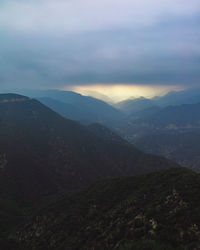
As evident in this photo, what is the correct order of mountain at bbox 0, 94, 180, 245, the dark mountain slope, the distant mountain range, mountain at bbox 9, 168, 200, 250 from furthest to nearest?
the dark mountain slope → mountain at bbox 0, 94, 180, 245 → the distant mountain range → mountain at bbox 9, 168, 200, 250

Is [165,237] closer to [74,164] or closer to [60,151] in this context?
[74,164]

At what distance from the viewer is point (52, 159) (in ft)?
466

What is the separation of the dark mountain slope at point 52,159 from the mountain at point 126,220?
53.1 metres

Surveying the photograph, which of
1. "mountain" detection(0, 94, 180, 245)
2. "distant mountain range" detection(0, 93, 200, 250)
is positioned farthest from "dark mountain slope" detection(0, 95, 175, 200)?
"distant mountain range" detection(0, 93, 200, 250)

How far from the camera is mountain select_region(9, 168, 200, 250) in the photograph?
27616 millimetres

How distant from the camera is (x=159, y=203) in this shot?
127ft

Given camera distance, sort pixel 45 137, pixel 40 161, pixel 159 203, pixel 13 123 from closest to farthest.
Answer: pixel 159 203
pixel 40 161
pixel 45 137
pixel 13 123

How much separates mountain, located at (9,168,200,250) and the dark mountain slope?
5305 cm

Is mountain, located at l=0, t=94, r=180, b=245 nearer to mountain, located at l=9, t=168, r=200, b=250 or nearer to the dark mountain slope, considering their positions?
the dark mountain slope

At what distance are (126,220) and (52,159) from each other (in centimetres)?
11235

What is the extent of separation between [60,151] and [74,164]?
61.8 feet

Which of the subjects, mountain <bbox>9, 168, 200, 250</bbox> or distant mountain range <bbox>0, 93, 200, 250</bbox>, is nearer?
A: mountain <bbox>9, 168, 200, 250</bbox>

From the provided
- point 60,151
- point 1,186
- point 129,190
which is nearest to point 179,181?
point 129,190

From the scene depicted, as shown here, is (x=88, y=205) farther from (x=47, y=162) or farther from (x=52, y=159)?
(x=52, y=159)
